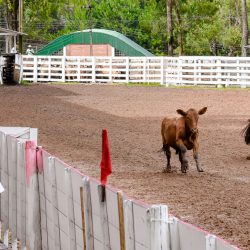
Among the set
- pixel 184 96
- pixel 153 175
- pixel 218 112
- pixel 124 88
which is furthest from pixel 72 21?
pixel 153 175

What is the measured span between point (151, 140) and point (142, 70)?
3388 centimetres

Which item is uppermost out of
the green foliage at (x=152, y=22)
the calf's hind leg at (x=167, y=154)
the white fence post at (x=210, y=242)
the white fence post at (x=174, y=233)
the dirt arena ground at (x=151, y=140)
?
the green foliage at (x=152, y=22)

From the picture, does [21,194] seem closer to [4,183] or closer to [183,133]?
[4,183]

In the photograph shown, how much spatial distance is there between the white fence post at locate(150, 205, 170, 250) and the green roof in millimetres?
72303

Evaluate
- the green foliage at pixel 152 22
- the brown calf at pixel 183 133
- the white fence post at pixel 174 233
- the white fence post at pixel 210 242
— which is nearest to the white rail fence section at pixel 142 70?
the green foliage at pixel 152 22

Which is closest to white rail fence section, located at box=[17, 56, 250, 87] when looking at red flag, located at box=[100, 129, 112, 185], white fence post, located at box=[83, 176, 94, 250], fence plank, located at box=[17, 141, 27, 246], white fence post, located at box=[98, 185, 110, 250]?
fence plank, located at box=[17, 141, 27, 246]

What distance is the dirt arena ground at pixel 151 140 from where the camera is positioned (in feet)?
45.2

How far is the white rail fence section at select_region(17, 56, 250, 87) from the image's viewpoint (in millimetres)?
54541

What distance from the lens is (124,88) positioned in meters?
51.8

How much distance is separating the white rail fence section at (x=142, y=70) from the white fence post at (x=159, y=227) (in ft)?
156

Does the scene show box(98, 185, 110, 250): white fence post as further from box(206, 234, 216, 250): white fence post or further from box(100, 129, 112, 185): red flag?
box(206, 234, 216, 250): white fence post

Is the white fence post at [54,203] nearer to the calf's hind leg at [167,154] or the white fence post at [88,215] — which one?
the white fence post at [88,215]

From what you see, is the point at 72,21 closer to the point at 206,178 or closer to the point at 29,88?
the point at 29,88

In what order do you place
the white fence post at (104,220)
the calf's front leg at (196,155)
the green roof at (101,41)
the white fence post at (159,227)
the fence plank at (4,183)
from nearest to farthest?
1. the white fence post at (159,227)
2. the white fence post at (104,220)
3. the fence plank at (4,183)
4. the calf's front leg at (196,155)
5. the green roof at (101,41)
